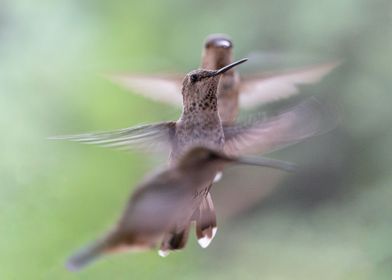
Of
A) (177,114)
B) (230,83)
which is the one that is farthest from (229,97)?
(177,114)

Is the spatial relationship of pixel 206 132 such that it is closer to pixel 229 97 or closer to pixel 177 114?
pixel 229 97

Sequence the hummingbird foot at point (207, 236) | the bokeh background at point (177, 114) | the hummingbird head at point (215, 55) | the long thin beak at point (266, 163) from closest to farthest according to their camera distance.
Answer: the long thin beak at point (266, 163) < the hummingbird foot at point (207, 236) < the hummingbird head at point (215, 55) < the bokeh background at point (177, 114)

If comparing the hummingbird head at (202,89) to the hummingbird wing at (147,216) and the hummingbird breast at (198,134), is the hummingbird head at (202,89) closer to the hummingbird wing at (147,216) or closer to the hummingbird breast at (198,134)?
the hummingbird breast at (198,134)

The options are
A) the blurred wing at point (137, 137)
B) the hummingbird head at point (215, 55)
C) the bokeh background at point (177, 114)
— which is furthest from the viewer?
the bokeh background at point (177, 114)

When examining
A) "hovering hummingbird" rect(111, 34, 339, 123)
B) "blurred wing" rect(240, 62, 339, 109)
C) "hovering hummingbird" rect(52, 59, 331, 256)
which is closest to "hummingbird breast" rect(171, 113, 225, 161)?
"hovering hummingbird" rect(52, 59, 331, 256)

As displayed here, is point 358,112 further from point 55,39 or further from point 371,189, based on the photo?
point 55,39

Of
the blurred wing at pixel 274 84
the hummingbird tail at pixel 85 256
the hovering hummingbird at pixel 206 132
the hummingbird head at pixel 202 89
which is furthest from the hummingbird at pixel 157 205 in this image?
the blurred wing at pixel 274 84
